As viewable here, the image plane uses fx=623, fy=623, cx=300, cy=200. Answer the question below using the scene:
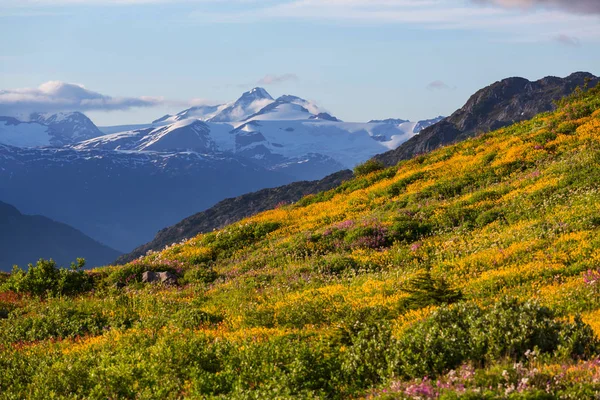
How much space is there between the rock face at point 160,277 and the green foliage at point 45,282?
2.23 metres

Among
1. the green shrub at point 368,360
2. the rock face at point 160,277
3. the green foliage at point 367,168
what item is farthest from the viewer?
the green foliage at point 367,168

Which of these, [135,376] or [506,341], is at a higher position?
[506,341]

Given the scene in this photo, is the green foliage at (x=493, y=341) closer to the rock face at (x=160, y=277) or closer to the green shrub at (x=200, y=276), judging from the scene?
the green shrub at (x=200, y=276)

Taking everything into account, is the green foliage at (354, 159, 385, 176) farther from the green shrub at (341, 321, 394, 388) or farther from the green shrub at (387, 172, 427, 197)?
the green shrub at (341, 321, 394, 388)

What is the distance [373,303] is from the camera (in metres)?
15.8

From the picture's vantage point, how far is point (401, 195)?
32844 mm

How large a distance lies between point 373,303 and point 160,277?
1248cm

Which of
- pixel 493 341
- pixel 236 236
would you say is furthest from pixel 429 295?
pixel 236 236

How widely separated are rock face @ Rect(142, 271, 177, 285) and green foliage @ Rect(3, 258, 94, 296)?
223 centimetres

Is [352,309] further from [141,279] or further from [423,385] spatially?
[141,279]

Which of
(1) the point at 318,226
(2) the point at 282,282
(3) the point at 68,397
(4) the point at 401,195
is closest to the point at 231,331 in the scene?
(3) the point at 68,397

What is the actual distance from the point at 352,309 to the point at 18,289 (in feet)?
49.6

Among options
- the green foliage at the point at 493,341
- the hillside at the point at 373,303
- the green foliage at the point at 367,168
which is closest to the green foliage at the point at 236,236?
the hillside at the point at 373,303

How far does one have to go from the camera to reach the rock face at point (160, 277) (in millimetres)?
25172
